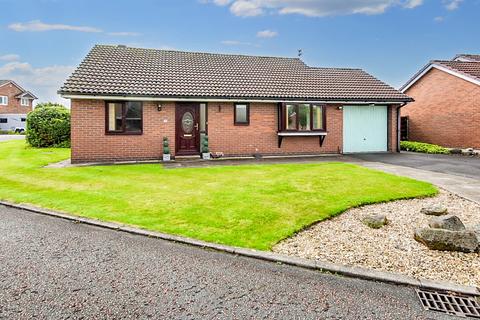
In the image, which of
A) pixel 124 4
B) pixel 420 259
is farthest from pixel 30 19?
pixel 420 259

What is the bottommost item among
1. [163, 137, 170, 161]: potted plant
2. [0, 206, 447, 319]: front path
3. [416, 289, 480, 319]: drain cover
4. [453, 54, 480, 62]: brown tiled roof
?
[416, 289, 480, 319]: drain cover

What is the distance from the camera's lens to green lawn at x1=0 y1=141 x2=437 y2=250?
18.7 ft

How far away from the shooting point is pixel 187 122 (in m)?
15.5

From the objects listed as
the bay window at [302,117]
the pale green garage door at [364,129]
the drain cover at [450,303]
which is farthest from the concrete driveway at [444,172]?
the drain cover at [450,303]

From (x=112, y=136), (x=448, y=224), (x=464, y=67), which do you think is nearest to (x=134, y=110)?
(x=112, y=136)

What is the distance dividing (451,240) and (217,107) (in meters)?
12.1

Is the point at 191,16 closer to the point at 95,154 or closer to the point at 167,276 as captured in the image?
the point at 95,154

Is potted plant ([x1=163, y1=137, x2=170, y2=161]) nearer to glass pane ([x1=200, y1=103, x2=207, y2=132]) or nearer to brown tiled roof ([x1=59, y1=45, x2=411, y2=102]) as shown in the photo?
glass pane ([x1=200, y1=103, x2=207, y2=132])

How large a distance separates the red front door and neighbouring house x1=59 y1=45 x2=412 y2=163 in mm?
45

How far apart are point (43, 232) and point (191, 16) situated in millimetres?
18352

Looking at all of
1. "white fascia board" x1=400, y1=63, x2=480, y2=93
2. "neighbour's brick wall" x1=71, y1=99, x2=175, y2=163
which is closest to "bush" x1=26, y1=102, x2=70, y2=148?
"neighbour's brick wall" x1=71, y1=99, x2=175, y2=163

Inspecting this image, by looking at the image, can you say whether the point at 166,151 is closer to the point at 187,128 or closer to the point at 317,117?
the point at 187,128

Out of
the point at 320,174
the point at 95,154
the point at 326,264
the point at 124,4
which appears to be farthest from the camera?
the point at 124,4

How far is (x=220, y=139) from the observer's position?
1573cm
